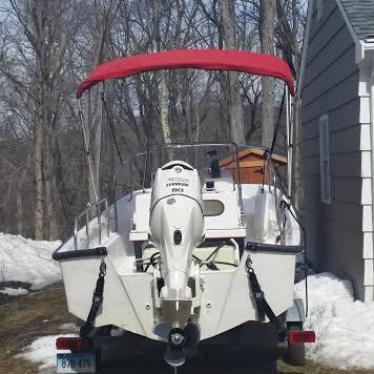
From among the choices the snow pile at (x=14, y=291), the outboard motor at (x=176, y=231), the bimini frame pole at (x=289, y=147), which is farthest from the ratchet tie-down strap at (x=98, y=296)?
the snow pile at (x=14, y=291)

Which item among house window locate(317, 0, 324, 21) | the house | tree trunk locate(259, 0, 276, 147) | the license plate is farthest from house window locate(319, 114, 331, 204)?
tree trunk locate(259, 0, 276, 147)

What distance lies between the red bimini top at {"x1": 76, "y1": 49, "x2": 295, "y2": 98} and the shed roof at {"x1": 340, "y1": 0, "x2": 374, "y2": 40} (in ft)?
3.98

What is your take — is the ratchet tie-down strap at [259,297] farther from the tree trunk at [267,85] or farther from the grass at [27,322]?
the tree trunk at [267,85]

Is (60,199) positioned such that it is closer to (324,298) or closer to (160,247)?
(324,298)

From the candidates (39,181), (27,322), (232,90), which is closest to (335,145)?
(27,322)

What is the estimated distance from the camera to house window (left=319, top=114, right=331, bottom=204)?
10.4 meters

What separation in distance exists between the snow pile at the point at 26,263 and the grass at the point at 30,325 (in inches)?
32.6

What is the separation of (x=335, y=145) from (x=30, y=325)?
15.6 ft

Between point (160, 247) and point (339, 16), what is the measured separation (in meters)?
5.27

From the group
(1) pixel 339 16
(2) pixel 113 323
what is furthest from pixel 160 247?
(1) pixel 339 16

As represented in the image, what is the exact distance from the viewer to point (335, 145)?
9.53 m

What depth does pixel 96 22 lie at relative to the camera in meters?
26.8

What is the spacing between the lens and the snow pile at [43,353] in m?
7.20

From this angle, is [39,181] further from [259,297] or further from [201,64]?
[259,297]
